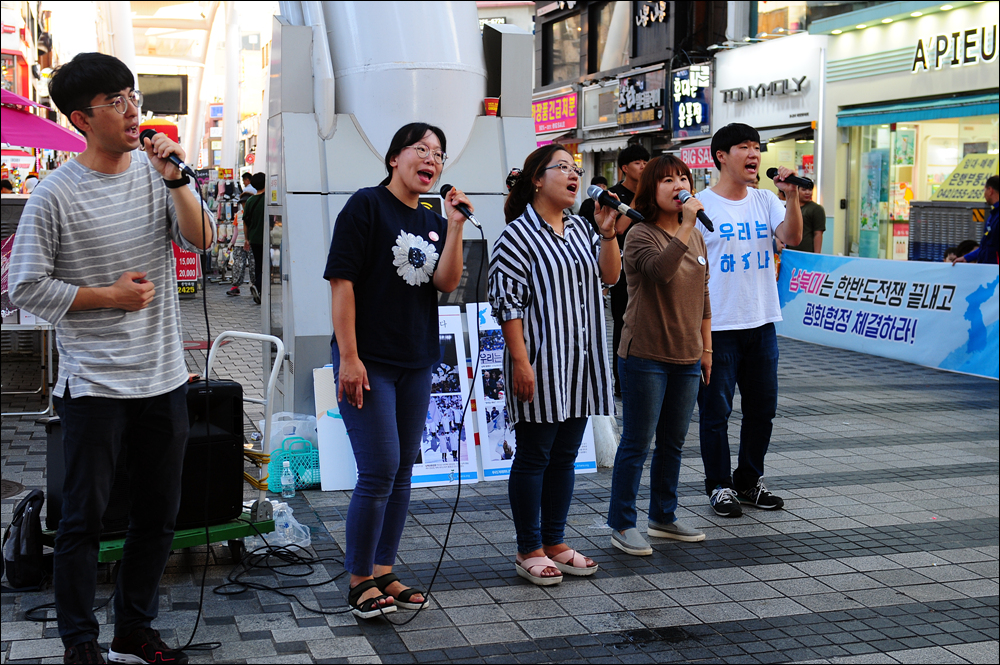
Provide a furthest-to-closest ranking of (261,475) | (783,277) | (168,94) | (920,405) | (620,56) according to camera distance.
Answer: (168,94), (620,56), (783,277), (920,405), (261,475)

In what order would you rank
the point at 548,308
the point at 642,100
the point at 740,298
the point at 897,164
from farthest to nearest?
the point at 642,100 < the point at 897,164 < the point at 740,298 < the point at 548,308

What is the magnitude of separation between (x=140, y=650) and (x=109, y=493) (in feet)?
1.73

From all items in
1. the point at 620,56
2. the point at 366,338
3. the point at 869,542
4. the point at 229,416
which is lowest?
the point at 869,542

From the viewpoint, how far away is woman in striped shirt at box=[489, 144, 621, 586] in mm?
4090

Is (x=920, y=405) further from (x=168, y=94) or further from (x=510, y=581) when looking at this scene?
(x=168, y=94)

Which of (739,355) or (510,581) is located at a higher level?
(739,355)

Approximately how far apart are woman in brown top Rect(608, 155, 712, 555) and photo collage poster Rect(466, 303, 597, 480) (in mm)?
1356

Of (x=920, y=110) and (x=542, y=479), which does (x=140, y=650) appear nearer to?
(x=542, y=479)

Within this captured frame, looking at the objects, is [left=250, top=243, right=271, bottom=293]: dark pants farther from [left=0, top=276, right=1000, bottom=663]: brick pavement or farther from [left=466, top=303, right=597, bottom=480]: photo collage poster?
[left=0, top=276, right=1000, bottom=663]: brick pavement

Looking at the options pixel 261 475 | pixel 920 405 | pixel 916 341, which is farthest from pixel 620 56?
pixel 261 475

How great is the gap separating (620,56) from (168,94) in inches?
796

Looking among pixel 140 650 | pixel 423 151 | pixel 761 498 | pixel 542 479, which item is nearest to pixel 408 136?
pixel 423 151

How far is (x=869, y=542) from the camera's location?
4855 mm

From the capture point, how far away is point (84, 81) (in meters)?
3.01
